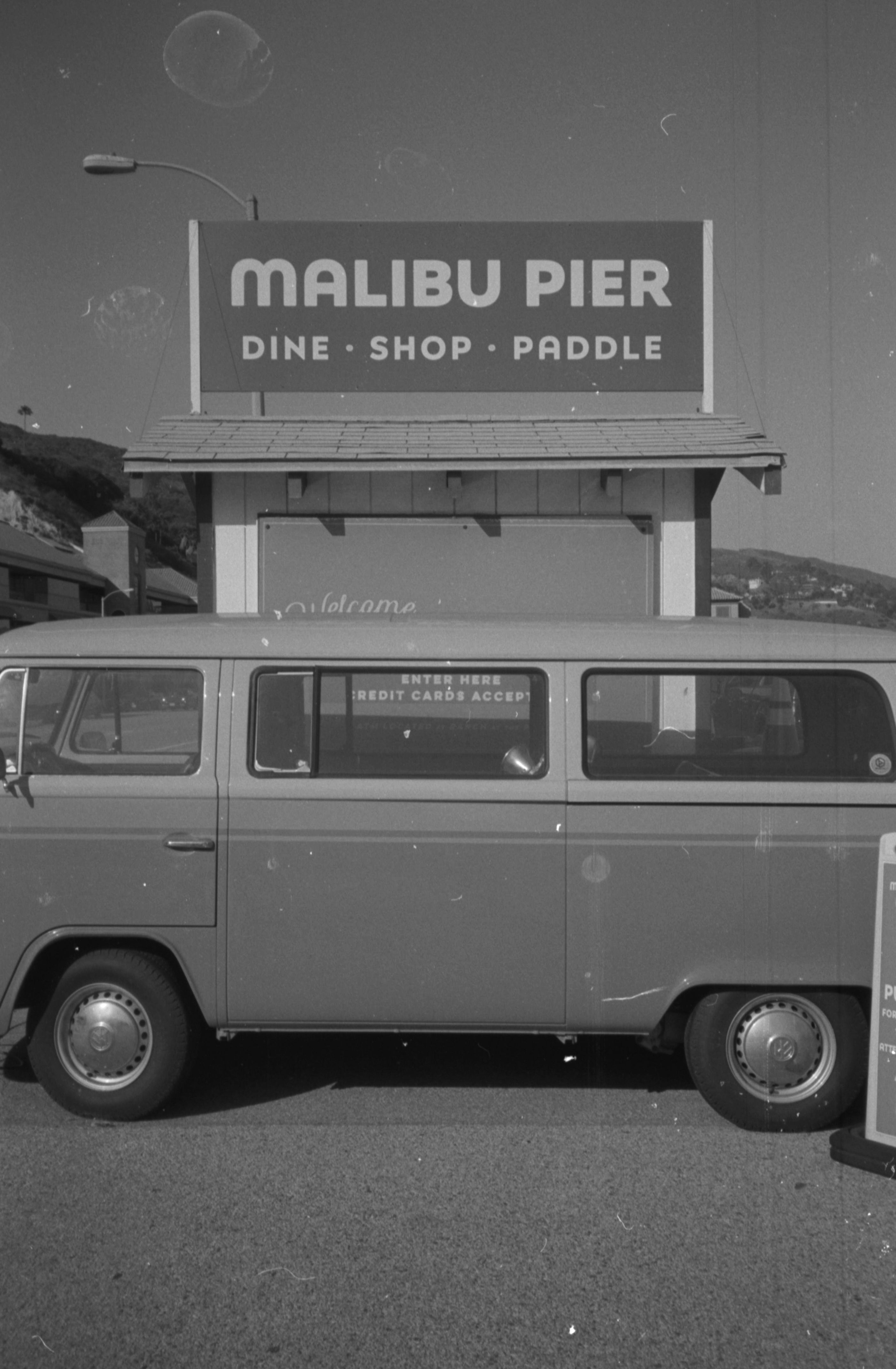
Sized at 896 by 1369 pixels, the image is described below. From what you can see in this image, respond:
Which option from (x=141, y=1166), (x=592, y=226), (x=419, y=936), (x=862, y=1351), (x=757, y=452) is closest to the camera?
(x=862, y=1351)

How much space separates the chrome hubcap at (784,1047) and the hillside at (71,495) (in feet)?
154

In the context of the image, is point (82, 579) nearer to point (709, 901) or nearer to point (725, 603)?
point (725, 603)

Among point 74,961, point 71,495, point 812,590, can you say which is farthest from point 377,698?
point 71,495

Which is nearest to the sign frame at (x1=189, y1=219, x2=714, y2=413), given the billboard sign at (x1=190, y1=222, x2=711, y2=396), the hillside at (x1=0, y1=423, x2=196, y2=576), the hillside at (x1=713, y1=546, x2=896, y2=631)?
the billboard sign at (x1=190, y1=222, x2=711, y2=396)

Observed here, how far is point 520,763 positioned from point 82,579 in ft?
165

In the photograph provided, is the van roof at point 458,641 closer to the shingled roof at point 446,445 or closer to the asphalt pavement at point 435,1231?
the asphalt pavement at point 435,1231

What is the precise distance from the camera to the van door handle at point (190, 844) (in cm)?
434

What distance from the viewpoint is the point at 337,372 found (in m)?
10.3

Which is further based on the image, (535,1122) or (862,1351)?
(535,1122)

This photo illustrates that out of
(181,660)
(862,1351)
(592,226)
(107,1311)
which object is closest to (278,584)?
(592,226)

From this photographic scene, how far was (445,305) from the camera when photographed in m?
10.3

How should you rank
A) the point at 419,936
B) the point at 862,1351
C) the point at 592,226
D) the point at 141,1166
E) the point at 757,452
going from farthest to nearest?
the point at 592,226
the point at 757,452
the point at 419,936
the point at 141,1166
the point at 862,1351

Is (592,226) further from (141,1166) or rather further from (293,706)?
(141,1166)

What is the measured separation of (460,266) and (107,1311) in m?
→ 9.24
